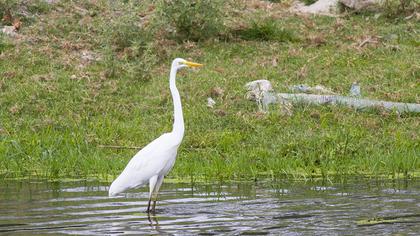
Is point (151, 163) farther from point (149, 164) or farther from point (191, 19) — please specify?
point (191, 19)

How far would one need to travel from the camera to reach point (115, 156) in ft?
44.8

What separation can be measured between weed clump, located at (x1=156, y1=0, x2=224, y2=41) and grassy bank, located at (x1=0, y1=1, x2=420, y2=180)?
191 mm

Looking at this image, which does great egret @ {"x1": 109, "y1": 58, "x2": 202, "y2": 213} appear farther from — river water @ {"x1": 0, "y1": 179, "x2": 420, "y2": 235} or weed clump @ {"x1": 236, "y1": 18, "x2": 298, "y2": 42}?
weed clump @ {"x1": 236, "y1": 18, "x2": 298, "y2": 42}

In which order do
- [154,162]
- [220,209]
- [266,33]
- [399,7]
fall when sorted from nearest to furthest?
[220,209], [154,162], [266,33], [399,7]

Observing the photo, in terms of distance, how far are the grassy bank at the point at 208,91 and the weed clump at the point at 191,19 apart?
19 cm

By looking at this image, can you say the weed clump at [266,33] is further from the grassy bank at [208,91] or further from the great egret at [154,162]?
the great egret at [154,162]

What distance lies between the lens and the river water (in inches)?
358

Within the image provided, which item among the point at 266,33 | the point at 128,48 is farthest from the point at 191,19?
the point at 266,33

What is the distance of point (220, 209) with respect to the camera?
10.2 meters

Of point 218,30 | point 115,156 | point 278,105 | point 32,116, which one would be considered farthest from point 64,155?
point 218,30

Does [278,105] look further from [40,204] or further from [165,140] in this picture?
[40,204]

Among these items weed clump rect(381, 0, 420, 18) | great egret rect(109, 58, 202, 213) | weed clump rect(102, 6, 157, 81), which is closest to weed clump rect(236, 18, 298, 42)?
weed clump rect(102, 6, 157, 81)

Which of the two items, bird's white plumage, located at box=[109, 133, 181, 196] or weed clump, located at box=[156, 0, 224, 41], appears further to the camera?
weed clump, located at box=[156, 0, 224, 41]

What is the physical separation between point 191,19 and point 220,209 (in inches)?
355
